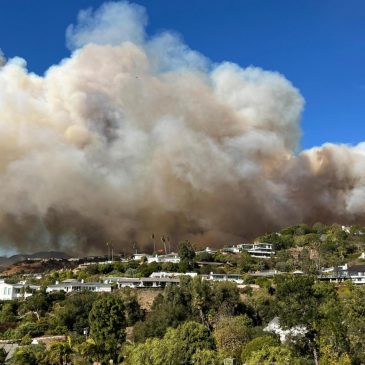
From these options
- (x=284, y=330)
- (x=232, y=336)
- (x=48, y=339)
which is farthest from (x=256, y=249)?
(x=284, y=330)

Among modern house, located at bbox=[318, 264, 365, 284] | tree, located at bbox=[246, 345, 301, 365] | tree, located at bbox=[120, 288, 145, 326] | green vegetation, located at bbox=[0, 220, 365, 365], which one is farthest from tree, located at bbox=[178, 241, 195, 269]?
tree, located at bbox=[246, 345, 301, 365]

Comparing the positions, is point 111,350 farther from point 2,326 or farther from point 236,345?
point 2,326

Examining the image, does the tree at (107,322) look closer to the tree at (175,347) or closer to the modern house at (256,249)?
the tree at (175,347)

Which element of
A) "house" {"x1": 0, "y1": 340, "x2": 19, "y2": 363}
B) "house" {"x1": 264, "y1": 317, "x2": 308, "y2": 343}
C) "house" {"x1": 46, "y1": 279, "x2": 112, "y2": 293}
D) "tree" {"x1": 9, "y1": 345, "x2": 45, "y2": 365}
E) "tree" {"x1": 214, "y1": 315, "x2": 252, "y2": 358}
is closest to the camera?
"tree" {"x1": 9, "y1": 345, "x2": 45, "y2": 365}

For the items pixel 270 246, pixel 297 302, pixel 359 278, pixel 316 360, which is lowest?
pixel 316 360

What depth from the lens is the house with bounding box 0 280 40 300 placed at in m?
84.8

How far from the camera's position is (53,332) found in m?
61.1

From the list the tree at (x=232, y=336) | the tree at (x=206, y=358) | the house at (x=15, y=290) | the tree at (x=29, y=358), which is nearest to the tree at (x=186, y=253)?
the house at (x=15, y=290)

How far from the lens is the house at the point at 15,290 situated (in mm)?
84844

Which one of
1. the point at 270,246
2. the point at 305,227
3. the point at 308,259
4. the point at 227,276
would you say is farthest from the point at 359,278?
the point at 305,227

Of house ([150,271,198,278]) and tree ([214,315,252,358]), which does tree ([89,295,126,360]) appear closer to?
tree ([214,315,252,358])

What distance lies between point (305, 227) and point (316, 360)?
92.6 m

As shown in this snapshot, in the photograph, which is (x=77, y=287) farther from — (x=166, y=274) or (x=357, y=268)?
(x=357, y=268)

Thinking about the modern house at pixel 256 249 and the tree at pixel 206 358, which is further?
the modern house at pixel 256 249
